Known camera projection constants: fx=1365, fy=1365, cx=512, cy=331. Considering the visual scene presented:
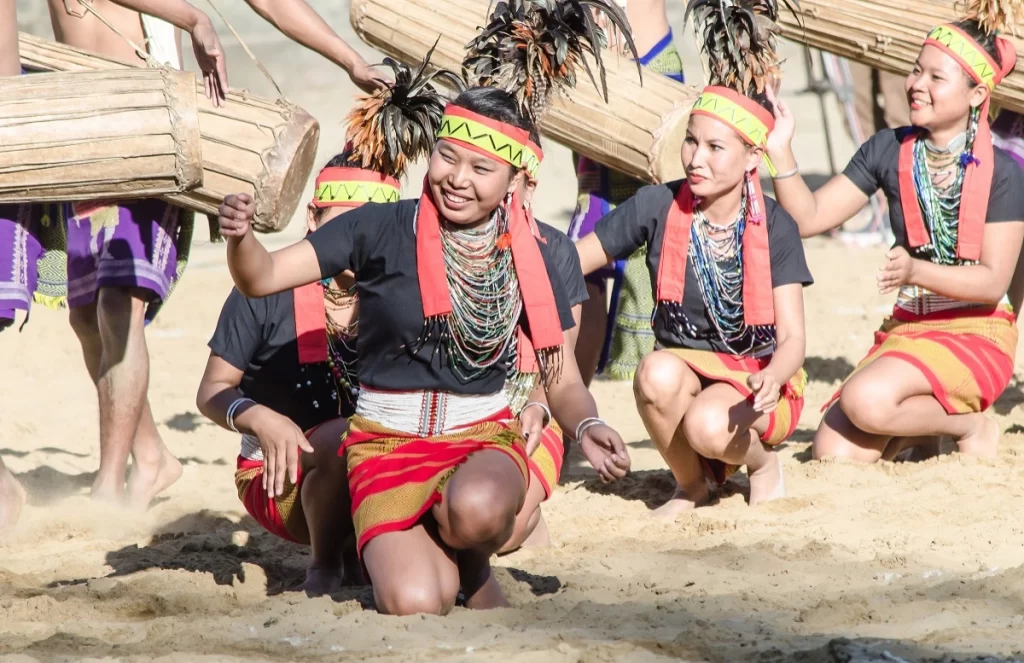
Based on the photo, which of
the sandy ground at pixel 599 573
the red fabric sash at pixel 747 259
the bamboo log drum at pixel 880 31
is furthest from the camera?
the bamboo log drum at pixel 880 31

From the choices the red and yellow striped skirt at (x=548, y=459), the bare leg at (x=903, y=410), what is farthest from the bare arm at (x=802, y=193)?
the red and yellow striped skirt at (x=548, y=459)

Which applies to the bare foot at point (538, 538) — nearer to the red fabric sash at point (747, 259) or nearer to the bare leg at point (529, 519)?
the bare leg at point (529, 519)

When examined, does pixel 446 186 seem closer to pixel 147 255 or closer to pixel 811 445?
pixel 147 255

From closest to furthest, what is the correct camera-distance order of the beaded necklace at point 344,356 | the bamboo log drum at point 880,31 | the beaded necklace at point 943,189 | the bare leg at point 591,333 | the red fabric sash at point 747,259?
the beaded necklace at point 344,356, the red fabric sash at point 747,259, the beaded necklace at point 943,189, the bare leg at point 591,333, the bamboo log drum at point 880,31

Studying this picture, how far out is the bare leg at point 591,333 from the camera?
476 centimetres

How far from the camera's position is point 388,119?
3.55m

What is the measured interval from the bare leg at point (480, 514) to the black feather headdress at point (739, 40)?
1.65 metres

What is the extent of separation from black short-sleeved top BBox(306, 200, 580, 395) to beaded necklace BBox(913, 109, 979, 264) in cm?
202

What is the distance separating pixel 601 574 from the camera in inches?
137

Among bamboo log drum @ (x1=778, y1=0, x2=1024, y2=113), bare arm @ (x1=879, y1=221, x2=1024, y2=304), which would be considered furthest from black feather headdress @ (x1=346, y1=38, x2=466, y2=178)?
bamboo log drum @ (x1=778, y1=0, x2=1024, y2=113)

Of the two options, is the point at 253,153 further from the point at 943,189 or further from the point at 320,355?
the point at 943,189

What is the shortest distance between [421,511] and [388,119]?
106 centimetres

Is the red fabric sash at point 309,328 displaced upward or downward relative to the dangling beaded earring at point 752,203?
downward

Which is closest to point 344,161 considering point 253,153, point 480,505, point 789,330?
point 253,153
